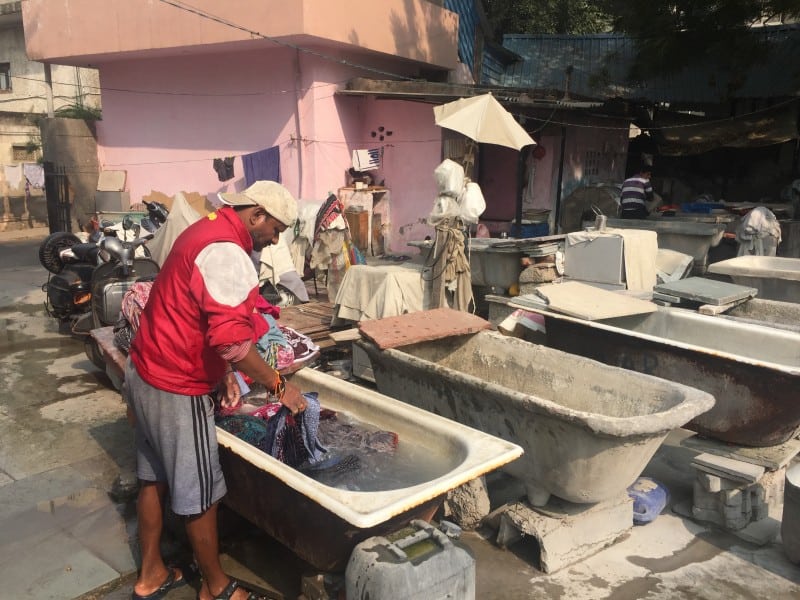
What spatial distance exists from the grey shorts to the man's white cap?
0.85 metres

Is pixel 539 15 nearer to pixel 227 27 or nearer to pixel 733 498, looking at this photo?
pixel 227 27

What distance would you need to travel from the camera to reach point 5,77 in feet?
61.8

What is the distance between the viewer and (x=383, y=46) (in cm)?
1105

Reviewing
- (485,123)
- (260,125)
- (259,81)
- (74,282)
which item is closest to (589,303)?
(485,123)

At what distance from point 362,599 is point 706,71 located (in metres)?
15.0

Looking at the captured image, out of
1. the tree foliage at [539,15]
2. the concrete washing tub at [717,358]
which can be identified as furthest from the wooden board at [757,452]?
the tree foliage at [539,15]

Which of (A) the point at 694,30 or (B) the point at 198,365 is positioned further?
(A) the point at 694,30

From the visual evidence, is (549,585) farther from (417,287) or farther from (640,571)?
(417,287)

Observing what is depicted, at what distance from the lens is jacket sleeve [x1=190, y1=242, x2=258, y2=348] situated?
102 inches

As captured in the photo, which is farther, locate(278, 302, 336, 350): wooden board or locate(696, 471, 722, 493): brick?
locate(278, 302, 336, 350): wooden board

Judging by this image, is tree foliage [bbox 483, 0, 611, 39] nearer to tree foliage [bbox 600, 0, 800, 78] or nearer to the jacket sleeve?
tree foliage [bbox 600, 0, 800, 78]

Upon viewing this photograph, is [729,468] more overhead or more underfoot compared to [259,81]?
more underfoot

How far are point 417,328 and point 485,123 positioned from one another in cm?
391

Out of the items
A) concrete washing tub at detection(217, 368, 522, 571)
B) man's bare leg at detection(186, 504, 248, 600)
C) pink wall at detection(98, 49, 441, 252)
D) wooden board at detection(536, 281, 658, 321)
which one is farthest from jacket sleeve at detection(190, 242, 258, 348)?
pink wall at detection(98, 49, 441, 252)
